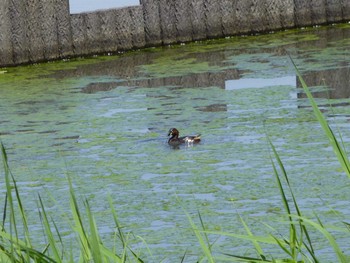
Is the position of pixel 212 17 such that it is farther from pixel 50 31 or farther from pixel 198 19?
pixel 50 31

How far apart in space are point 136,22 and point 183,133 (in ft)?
12.7

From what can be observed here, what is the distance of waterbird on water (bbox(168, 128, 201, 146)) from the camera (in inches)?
262

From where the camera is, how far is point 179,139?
668 centimetres

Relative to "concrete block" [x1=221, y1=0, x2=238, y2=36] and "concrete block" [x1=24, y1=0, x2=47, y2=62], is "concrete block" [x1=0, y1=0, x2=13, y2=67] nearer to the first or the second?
"concrete block" [x1=24, y1=0, x2=47, y2=62]

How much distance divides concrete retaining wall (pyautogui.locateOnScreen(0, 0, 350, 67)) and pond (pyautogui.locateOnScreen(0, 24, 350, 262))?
0.47 feet

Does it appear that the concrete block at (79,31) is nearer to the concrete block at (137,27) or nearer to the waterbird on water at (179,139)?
the concrete block at (137,27)

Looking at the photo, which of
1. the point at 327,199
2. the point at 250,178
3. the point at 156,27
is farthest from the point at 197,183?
the point at 156,27

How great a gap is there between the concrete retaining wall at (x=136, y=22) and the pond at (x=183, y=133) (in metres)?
0.14

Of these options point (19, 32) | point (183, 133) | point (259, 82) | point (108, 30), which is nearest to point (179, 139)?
point (183, 133)

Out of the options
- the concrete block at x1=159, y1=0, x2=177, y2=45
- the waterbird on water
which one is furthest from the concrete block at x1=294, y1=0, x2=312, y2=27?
the waterbird on water

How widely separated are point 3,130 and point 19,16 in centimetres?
309

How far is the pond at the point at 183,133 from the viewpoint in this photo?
5289 millimetres

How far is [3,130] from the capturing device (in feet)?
25.8

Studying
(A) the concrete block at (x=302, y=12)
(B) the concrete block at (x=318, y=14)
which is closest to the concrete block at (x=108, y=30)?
(A) the concrete block at (x=302, y=12)
